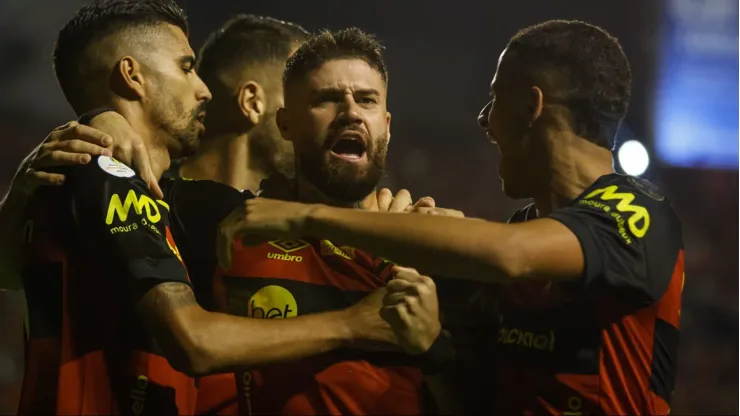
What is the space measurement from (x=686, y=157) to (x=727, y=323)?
476mm

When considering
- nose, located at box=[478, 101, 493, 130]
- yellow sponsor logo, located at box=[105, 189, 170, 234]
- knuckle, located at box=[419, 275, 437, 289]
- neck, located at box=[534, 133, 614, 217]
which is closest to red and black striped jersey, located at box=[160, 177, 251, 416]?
yellow sponsor logo, located at box=[105, 189, 170, 234]

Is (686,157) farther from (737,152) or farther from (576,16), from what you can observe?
(576,16)

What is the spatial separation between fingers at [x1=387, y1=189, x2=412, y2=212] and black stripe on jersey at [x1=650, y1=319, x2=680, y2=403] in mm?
587

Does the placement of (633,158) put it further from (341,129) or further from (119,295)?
(119,295)

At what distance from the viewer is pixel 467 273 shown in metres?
1.66

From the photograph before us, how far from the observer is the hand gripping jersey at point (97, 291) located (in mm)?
1706

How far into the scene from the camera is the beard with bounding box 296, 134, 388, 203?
196 cm

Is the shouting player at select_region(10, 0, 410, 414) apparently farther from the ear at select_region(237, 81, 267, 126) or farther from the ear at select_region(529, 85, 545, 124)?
the ear at select_region(529, 85, 545, 124)

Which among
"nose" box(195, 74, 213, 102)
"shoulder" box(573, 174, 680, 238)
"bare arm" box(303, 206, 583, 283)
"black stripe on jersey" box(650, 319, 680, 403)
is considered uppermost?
"nose" box(195, 74, 213, 102)

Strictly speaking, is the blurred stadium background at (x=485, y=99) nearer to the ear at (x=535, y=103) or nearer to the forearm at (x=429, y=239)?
the ear at (x=535, y=103)

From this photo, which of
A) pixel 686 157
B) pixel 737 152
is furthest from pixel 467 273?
pixel 737 152

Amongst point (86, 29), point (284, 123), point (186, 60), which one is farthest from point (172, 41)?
point (284, 123)

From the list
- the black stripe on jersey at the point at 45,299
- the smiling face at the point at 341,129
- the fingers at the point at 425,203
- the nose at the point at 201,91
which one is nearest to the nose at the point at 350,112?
the smiling face at the point at 341,129

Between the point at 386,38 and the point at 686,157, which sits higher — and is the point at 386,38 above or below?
above
